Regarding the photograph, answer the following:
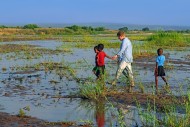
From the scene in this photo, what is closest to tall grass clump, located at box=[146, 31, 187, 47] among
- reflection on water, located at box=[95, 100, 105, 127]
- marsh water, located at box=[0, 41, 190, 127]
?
marsh water, located at box=[0, 41, 190, 127]

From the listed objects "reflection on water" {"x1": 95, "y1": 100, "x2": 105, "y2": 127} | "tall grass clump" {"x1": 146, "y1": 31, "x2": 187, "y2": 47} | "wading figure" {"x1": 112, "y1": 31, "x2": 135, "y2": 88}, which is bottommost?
"tall grass clump" {"x1": 146, "y1": 31, "x2": 187, "y2": 47}

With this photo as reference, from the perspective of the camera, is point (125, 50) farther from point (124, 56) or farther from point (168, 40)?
point (168, 40)

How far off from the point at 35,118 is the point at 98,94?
8.24ft

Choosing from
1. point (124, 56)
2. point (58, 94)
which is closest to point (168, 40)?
point (124, 56)

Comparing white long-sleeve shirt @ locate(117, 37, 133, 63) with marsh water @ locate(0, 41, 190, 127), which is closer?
marsh water @ locate(0, 41, 190, 127)

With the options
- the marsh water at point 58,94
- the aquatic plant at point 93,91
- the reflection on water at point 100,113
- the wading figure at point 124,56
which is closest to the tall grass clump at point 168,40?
the marsh water at point 58,94

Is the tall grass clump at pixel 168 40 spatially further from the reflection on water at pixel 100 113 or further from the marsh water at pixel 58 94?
the reflection on water at pixel 100 113

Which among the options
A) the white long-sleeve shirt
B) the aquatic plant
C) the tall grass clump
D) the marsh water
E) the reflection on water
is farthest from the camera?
the tall grass clump

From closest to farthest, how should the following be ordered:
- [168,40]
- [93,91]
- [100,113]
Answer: [100,113]
[93,91]
[168,40]

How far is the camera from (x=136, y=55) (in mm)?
25312

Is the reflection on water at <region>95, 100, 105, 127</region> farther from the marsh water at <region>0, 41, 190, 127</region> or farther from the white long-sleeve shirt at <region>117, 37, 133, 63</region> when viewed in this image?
the white long-sleeve shirt at <region>117, 37, 133, 63</region>

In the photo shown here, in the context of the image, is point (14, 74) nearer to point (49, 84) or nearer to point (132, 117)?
point (49, 84)

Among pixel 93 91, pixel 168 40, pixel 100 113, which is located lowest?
pixel 168 40

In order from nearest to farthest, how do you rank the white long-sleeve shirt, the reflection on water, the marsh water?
the reflection on water → the marsh water → the white long-sleeve shirt
